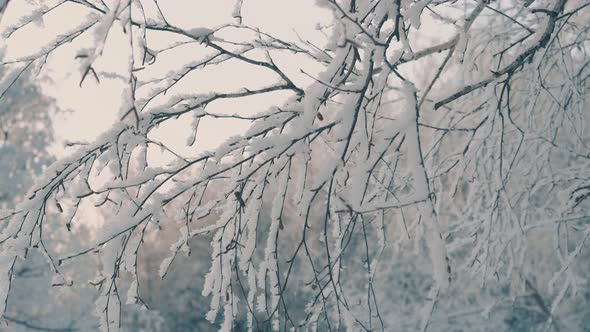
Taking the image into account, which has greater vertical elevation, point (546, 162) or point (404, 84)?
point (546, 162)

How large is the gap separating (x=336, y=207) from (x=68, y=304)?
13.2m

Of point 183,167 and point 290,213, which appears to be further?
point 290,213

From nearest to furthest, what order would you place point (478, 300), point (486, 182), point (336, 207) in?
point (336, 207) < point (486, 182) < point (478, 300)

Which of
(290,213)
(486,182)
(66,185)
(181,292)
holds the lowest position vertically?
(66,185)

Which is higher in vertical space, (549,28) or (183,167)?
(549,28)

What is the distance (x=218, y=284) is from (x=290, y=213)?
12.4m

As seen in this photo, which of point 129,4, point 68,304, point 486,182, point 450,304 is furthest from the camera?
point 68,304

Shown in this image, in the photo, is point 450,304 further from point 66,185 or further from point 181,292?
point 66,185

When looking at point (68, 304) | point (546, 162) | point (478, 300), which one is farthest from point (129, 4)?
point (68, 304)

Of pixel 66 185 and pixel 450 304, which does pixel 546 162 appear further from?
pixel 450 304

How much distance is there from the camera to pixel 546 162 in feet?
12.2

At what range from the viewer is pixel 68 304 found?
1336cm

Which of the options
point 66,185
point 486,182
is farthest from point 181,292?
point 66,185

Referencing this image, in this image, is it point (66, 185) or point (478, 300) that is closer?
point (66, 185)
